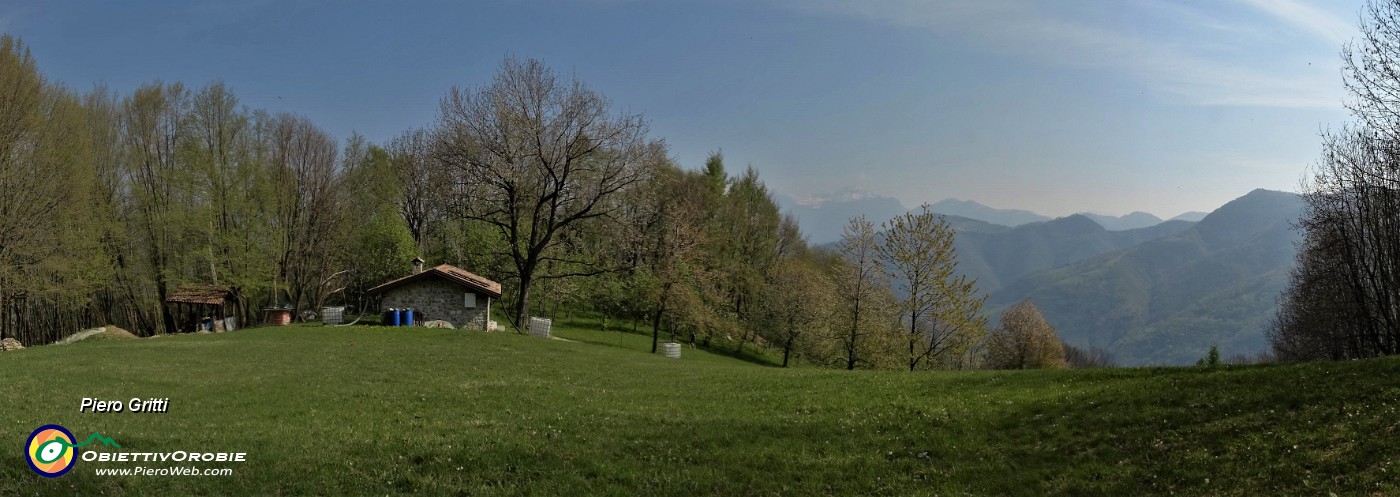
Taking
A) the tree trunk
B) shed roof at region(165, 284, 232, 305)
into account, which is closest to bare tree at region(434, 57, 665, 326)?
the tree trunk

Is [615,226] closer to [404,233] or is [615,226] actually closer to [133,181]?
[404,233]

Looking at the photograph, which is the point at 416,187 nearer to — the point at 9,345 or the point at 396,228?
the point at 396,228

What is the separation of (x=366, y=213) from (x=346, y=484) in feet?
201

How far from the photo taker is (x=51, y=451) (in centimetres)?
1062

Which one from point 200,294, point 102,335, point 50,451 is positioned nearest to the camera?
point 50,451

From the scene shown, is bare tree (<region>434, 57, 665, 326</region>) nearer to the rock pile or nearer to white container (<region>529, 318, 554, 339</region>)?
white container (<region>529, 318, 554, 339</region>)

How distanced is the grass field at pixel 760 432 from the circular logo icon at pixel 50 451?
0.19 meters

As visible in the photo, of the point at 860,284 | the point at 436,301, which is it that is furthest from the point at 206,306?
the point at 860,284

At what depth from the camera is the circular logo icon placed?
10.3 m

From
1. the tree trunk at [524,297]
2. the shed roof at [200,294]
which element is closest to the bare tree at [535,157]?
the tree trunk at [524,297]

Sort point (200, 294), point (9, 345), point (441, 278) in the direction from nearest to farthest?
point (9, 345) → point (441, 278) → point (200, 294)

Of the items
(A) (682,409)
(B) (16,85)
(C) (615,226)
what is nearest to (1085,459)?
(A) (682,409)

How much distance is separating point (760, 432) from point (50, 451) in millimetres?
11615

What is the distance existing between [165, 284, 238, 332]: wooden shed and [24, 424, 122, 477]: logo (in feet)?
127
